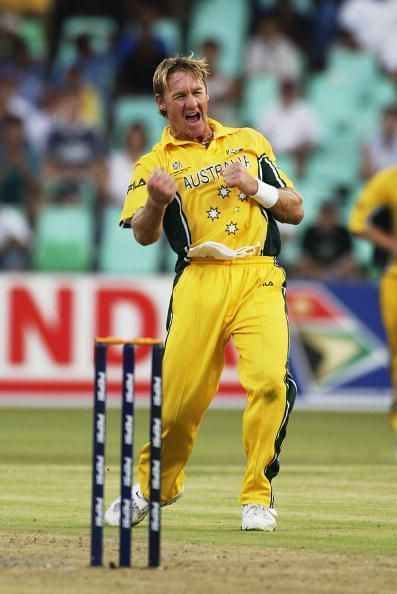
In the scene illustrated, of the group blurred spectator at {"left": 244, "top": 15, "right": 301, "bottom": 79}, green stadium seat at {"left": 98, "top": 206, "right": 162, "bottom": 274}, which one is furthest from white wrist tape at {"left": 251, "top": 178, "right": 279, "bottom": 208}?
blurred spectator at {"left": 244, "top": 15, "right": 301, "bottom": 79}

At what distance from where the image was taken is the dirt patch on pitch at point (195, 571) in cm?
547

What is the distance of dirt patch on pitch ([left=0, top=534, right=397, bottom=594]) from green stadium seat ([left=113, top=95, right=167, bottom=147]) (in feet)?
39.0

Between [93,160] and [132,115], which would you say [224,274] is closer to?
[93,160]

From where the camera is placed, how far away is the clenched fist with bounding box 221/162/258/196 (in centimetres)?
690

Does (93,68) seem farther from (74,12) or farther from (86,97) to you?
(74,12)

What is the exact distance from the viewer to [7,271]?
15664 millimetres

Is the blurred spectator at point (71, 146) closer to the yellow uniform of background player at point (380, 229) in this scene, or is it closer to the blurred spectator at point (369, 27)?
the blurred spectator at point (369, 27)

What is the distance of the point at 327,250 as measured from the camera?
1575cm

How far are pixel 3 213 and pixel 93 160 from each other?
1.38 m

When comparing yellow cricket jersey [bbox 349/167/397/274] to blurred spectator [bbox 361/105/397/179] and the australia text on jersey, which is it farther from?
the australia text on jersey

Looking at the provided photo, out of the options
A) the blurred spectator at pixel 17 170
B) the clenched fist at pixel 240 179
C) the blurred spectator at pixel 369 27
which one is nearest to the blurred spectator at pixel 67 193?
the blurred spectator at pixel 17 170

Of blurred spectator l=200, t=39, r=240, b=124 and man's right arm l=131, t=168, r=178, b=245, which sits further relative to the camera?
blurred spectator l=200, t=39, r=240, b=124

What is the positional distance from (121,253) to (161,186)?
9.95 metres

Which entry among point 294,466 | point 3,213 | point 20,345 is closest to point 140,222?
point 294,466
